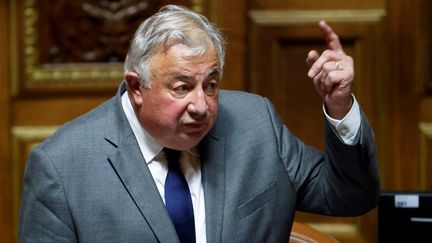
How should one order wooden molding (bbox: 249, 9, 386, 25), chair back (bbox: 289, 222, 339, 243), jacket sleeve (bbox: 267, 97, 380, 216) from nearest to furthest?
jacket sleeve (bbox: 267, 97, 380, 216) < chair back (bbox: 289, 222, 339, 243) < wooden molding (bbox: 249, 9, 386, 25)

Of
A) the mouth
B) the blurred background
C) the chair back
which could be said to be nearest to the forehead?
the mouth

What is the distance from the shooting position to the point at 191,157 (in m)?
1.97

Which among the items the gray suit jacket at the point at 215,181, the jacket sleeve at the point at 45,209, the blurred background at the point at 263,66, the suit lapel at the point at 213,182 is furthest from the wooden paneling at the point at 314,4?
the jacket sleeve at the point at 45,209

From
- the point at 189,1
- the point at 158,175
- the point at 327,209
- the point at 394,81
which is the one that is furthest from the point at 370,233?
the point at 158,175

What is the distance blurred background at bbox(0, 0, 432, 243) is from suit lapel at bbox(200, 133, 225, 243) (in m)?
1.22

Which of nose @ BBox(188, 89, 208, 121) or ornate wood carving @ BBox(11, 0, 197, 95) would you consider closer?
nose @ BBox(188, 89, 208, 121)

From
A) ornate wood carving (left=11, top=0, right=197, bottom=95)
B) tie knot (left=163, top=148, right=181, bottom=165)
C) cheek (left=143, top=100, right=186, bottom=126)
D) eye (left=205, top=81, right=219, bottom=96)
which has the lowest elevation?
ornate wood carving (left=11, top=0, right=197, bottom=95)

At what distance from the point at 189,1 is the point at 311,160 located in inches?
51.6

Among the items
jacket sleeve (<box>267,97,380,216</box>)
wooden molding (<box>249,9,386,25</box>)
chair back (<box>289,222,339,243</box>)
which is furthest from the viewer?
wooden molding (<box>249,9,386,25</box>)

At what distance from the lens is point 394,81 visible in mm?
3148

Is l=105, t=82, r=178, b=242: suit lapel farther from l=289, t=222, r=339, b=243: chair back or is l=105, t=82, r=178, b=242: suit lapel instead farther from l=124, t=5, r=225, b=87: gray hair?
l=289, t=222, r=339, b=243: chair back

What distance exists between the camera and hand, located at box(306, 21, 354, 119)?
1.79 m

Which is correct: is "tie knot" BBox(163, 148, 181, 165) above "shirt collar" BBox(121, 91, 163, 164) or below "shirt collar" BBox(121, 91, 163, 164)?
below

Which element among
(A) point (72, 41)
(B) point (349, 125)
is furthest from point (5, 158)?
(B) point (349, 125)
